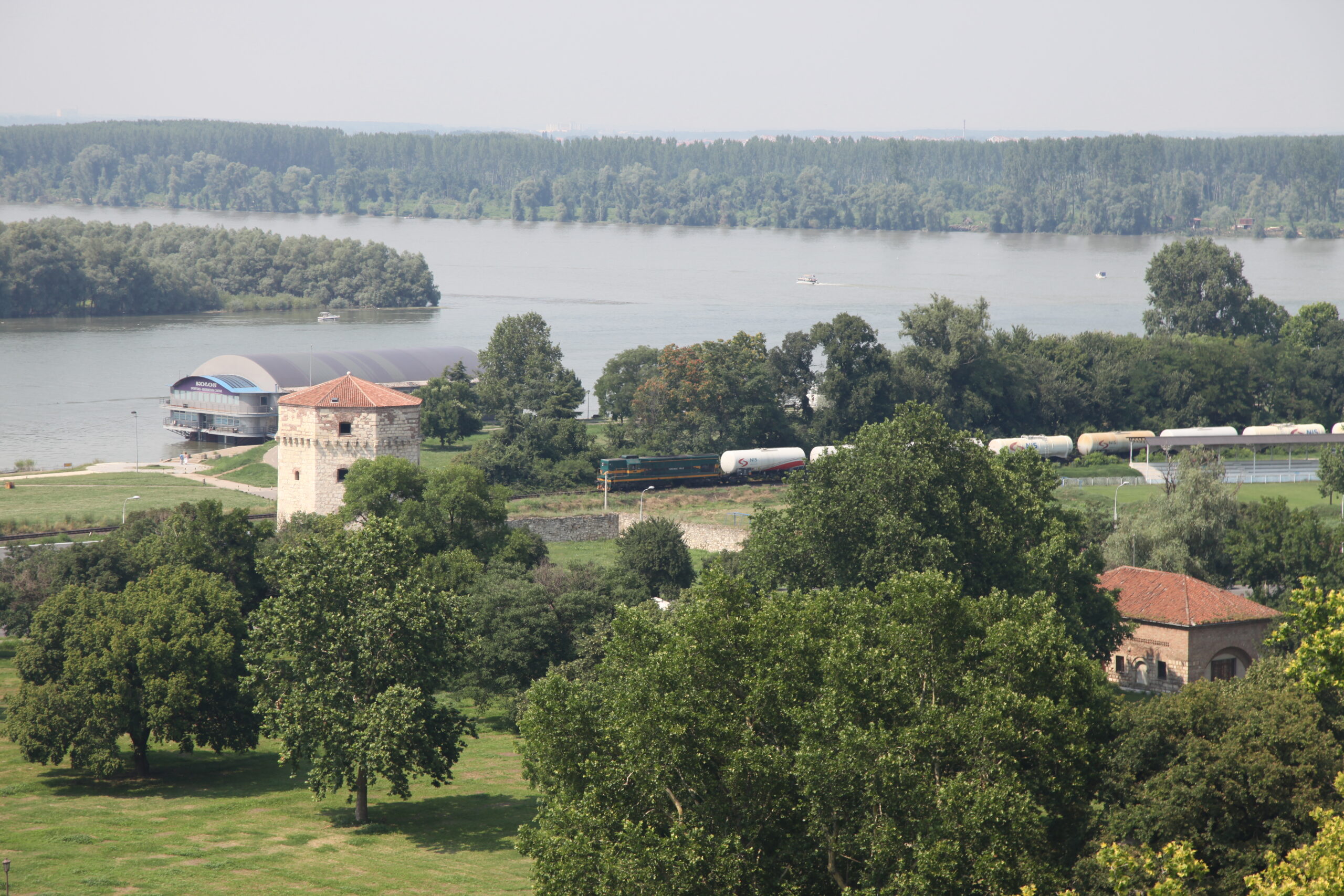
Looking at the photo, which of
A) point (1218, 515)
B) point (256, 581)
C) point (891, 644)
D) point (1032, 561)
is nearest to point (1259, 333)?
point (1218, 515)

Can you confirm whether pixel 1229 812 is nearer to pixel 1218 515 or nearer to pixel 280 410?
pixel 1218 515

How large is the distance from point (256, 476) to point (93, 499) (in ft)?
29.5

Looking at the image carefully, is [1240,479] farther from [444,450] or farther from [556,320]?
[556,320]

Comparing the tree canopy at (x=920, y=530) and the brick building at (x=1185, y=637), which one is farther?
the brick building at (x=1185, y=637)

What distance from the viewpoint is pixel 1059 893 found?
21938mm

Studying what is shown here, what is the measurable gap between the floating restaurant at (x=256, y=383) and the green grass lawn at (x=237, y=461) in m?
7.09

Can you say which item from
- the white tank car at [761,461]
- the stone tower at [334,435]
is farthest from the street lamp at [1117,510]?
the stone tower at [334,435]

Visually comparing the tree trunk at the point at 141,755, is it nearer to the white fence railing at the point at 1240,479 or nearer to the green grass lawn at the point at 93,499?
the green grass lawn at the point at 93,499

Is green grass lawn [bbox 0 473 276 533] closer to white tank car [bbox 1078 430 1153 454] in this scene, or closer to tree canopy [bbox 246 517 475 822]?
tree canopy [bbox 246 517 475 822]

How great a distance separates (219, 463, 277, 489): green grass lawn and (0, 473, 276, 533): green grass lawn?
228 cm

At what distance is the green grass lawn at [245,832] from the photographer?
2845cm

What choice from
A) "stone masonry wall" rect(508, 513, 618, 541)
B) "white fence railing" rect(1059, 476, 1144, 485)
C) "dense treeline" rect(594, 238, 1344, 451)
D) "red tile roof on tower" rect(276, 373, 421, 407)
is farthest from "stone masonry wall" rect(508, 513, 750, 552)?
"white fence railing" rect(1059, 476, 1144, 485)

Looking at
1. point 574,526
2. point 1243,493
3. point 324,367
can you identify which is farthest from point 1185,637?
point 324,367

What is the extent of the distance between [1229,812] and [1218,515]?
34308 millimetres
